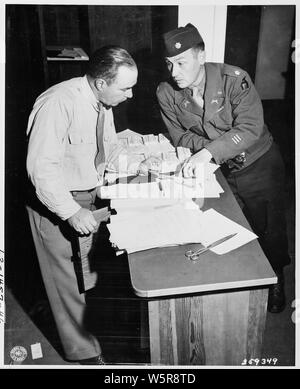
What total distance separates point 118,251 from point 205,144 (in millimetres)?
955

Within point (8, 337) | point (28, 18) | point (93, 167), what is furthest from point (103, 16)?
point (8, 337)

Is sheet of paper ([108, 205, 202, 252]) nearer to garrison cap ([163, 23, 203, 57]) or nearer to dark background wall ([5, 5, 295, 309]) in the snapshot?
dark background wall ([5, 5, 295, 309])

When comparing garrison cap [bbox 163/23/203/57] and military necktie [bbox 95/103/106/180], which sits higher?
garrison cap [bbox 163/23/203/57]

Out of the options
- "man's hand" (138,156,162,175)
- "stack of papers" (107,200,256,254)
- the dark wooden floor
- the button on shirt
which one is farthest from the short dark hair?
the dark wooden floor

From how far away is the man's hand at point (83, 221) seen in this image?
5.72 ft

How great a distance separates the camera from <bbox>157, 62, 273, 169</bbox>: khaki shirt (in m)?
2.06

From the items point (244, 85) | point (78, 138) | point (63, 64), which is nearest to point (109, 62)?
point (78, 138)

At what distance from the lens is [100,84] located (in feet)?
5.90

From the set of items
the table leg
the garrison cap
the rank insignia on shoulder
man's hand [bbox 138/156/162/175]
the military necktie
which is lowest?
the table leg

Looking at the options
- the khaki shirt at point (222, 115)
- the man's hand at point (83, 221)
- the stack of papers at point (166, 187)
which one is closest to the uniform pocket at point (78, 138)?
the stack of papers at point (166, 187)

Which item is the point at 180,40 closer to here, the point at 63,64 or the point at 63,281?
the point at 63,64

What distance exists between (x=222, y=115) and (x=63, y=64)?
111cm

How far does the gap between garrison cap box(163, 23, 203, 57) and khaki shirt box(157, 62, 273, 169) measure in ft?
0.53

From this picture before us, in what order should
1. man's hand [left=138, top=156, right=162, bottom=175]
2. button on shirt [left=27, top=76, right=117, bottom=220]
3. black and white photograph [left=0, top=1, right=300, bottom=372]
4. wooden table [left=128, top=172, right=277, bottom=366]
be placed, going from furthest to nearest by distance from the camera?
man's hand [left=138, top=156, right=162, bottom=175], button on shirt [left=27, top=76, right=117, bottom=220], black and white photograph [left=0, top=1, right=300, bottom=372], wooden table [left=128, top=172, right=277, bottom=366]
